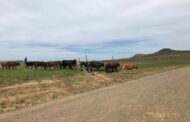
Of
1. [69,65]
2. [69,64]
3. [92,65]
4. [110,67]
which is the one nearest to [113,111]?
[110,67]

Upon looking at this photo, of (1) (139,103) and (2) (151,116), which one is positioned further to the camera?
(1) (139,103)

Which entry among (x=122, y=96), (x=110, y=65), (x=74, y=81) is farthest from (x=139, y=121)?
(x=110, y=65)

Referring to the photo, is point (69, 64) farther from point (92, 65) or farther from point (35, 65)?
point (35, 65)

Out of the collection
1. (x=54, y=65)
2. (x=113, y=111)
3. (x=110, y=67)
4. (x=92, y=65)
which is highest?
(x=54, y=65)

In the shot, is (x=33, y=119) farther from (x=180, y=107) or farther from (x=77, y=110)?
(x=180, y=107)

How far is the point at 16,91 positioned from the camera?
21.9m

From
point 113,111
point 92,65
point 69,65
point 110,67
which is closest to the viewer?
point 113,111

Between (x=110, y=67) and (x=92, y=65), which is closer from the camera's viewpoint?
(x=110, y=67)

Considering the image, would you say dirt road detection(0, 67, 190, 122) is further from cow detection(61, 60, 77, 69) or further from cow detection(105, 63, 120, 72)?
cow detection(61, 60, 77, 69)

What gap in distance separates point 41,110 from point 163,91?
9261 mm

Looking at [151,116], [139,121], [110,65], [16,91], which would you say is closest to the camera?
[139,121]

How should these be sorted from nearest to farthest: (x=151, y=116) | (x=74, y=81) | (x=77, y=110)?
(x=151, y=116), (x=77, y=110), (x=74, y=81)

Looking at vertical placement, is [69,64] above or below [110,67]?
above

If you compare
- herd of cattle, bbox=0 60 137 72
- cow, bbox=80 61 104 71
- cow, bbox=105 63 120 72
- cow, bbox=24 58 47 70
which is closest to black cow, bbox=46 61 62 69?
herd of cattle, bbox=0 60 137 72
